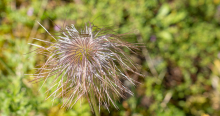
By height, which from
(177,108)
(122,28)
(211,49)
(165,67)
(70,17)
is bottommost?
(177,108)

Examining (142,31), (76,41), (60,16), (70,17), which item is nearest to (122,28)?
(142,31)

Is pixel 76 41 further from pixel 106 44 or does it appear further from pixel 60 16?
pixel 60 16

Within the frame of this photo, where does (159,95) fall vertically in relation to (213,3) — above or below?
below

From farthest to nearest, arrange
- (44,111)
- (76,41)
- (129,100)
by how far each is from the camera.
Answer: (129,100)
(44,111)
(76,41)

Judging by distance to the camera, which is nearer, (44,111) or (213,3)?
(44,111)

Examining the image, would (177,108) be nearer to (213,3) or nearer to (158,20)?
(158,20)

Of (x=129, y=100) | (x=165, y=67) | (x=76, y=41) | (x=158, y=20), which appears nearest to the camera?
(x=76, y=41)
